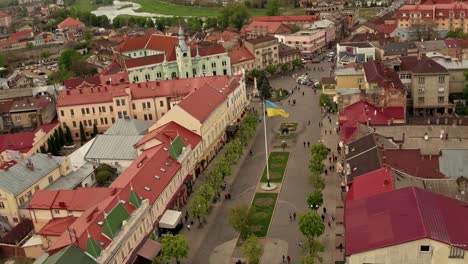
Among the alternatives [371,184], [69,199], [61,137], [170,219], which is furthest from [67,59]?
[371,184]

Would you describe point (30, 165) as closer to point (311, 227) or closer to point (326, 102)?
point (311, 227)

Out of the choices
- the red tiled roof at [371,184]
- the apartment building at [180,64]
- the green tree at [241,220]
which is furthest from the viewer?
the apartment building at [180,64]

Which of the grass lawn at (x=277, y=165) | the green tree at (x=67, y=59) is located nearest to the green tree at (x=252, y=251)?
the grass lawn at (x=277, y=165)

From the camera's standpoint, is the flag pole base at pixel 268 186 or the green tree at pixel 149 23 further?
the green tree at pixel 149 23

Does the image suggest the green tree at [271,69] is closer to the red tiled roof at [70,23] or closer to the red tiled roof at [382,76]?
the red tiled roof at [382,76]

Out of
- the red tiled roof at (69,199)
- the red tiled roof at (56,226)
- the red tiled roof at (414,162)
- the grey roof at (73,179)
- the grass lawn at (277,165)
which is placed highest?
the red tiled roof at (414,162)

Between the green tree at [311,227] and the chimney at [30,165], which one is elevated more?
the chimney at [30,165]
